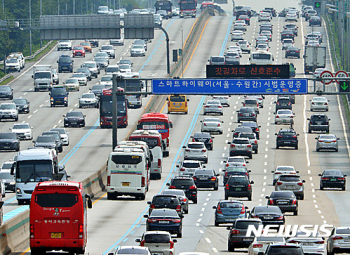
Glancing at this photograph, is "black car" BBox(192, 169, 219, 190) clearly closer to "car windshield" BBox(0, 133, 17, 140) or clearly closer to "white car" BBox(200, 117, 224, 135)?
"car windshield" BBox(0, 133, 17, 140)

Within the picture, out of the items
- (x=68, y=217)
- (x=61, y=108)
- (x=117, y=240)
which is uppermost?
(x=68, y=217)

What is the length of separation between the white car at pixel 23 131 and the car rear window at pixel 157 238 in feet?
164

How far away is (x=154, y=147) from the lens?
64.1m

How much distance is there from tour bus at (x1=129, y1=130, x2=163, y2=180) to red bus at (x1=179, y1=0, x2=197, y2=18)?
3951 inches

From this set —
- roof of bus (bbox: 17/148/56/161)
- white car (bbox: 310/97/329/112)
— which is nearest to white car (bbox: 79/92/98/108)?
white car (bbox: 310/97/329/112)

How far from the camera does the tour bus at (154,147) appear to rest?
6319cm

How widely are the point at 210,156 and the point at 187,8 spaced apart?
9393cm

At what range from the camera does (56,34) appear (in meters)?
109

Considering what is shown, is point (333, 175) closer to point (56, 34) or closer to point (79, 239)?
point (79, 239)

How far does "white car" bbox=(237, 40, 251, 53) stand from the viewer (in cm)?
13250

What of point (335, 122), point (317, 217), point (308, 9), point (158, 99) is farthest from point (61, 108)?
point (308, 9)

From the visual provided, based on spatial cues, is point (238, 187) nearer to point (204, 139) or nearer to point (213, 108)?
point (204, 139)

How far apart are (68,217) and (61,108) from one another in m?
67.5

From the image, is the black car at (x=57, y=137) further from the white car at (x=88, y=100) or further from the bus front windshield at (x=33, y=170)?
the bus front windshield at (x=33, y=170)
